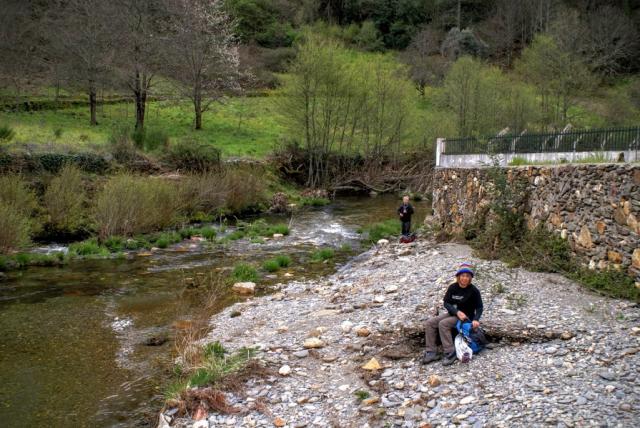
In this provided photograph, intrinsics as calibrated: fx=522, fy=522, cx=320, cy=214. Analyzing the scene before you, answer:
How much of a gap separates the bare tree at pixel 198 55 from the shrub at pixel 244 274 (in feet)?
100

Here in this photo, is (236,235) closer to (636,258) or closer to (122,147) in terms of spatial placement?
(122,147)

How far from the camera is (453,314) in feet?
27.2

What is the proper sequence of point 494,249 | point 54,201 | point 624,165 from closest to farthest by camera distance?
1. point 624,165
2. point 494,249
3. point 54,201

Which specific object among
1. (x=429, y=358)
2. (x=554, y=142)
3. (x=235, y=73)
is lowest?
(x=429, y=358)

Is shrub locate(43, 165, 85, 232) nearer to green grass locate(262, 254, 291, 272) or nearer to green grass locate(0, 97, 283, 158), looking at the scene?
green grass locate(0, 97, 283, 158)

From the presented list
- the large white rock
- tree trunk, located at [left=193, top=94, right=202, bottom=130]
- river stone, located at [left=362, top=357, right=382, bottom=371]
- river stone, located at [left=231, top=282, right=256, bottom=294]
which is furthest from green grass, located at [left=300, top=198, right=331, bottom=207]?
the large white rock

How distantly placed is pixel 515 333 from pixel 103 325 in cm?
926

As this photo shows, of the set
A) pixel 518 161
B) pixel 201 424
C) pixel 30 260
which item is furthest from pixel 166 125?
pixel 201 424

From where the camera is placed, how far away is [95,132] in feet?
124

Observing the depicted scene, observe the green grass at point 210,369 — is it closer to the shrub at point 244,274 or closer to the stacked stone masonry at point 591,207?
the shrub at point 244,274

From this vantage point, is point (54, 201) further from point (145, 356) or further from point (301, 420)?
point (301, 420)

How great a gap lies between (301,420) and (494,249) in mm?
8633

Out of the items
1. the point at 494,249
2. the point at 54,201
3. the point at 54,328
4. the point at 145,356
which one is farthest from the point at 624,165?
the point at 54,201

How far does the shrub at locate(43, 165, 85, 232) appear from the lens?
2200 cm
